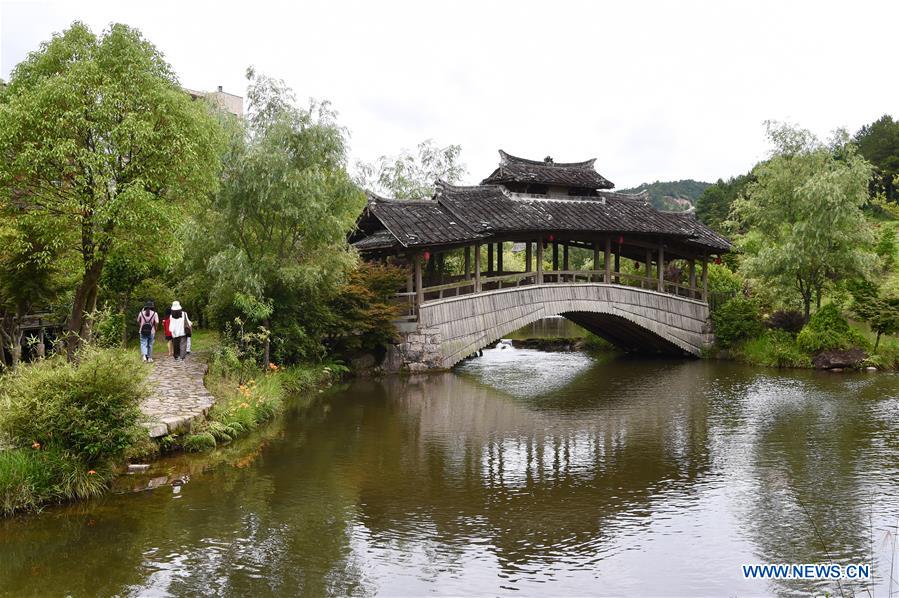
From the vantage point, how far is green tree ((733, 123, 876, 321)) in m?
25.2

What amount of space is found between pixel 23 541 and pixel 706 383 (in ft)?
58.5

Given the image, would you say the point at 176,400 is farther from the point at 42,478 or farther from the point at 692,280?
the point at 692,280

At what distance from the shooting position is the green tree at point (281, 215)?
59.0 ft

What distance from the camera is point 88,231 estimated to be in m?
13.1

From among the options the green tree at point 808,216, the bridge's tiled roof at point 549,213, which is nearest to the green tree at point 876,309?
the green tree at point 808,216

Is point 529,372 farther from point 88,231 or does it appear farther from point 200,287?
point 88,231

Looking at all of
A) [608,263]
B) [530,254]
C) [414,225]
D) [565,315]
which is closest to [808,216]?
[608,263]

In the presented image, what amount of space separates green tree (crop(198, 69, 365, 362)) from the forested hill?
220 ft

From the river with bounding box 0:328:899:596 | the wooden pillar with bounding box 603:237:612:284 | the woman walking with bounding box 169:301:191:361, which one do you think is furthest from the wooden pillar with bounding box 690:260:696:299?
the woman walking with bounding box 169:301:191:361

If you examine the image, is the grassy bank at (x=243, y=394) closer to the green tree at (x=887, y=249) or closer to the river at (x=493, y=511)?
the river at (x=493, y=511)

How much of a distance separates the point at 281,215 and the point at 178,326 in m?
3.74

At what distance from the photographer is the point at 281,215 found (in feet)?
60.8

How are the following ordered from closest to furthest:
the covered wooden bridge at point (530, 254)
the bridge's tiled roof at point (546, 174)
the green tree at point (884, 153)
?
1. the covered wooden bridge at point (530, 254)
2. the bridge's tiled roof at point (546, 174)
3. the green tree at point (884, 153)

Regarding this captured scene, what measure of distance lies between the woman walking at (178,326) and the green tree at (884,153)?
40.2m
